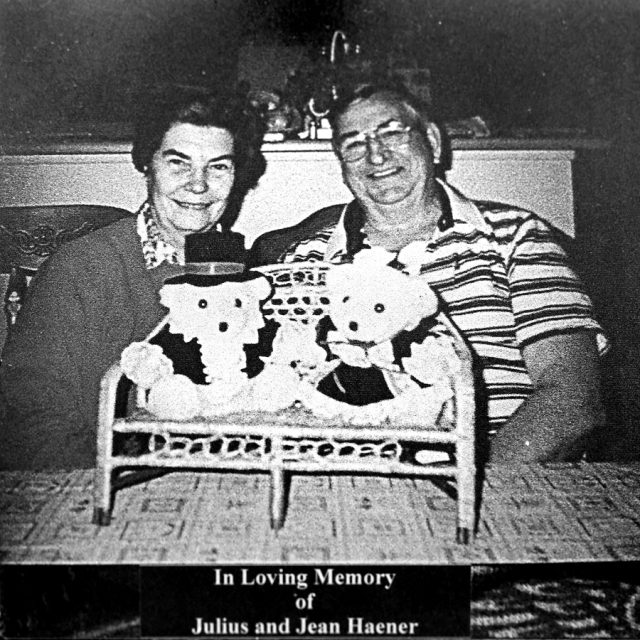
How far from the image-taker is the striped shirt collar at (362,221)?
6.00 feet

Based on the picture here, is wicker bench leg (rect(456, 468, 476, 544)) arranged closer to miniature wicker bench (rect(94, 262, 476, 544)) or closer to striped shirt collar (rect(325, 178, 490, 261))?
miniature wicker bench (rect(94, 262, 476, 544))

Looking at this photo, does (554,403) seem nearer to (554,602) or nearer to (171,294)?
(554,602)

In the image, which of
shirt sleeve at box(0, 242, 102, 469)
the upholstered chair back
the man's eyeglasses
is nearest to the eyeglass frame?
the man's eyeglasses

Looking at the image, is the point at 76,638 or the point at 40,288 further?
the point at 40,288

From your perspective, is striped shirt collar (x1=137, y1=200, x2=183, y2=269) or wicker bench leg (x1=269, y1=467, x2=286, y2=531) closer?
wicker bench leg (x1=269, y1=467, x2=286, y2=531)

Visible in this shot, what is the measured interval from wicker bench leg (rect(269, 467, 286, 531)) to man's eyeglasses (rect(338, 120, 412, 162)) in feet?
2.70

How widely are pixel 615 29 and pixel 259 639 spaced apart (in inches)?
69.6

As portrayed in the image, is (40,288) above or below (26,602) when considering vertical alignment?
above

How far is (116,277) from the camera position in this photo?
1.86 metres

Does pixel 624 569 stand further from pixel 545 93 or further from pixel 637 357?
pixel 545 93

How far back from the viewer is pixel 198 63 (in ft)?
5.82

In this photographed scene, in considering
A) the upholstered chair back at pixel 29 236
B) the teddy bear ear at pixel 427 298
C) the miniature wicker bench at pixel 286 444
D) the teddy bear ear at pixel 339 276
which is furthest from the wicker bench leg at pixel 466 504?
the upholstered chair back at pixel 29 236

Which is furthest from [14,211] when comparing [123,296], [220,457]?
[220,457]

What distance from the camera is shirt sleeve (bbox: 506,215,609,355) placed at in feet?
6.14
